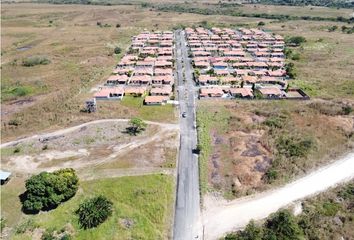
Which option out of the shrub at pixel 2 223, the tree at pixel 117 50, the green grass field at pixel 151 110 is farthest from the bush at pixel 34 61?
the shrub at pixel 2 223

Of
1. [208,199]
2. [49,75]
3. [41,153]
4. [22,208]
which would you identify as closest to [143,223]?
[208,199]

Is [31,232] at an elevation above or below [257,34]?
below

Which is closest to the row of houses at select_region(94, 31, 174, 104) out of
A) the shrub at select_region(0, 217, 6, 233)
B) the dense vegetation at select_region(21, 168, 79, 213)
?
the dense vegetation at select_region(21, 168, 79, 213)

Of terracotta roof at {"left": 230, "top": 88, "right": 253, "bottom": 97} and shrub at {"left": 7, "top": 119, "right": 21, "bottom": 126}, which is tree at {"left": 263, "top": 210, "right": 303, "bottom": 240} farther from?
shrub at {"left": 7, "top": 119, "right": 21, "bottom": 126}

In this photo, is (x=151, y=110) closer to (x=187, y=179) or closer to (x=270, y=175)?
(x=187, y=179)

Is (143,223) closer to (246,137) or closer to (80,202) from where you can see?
(80,202)

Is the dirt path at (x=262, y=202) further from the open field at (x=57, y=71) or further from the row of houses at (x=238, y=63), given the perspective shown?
the row of houses at (x=238, y=63)
